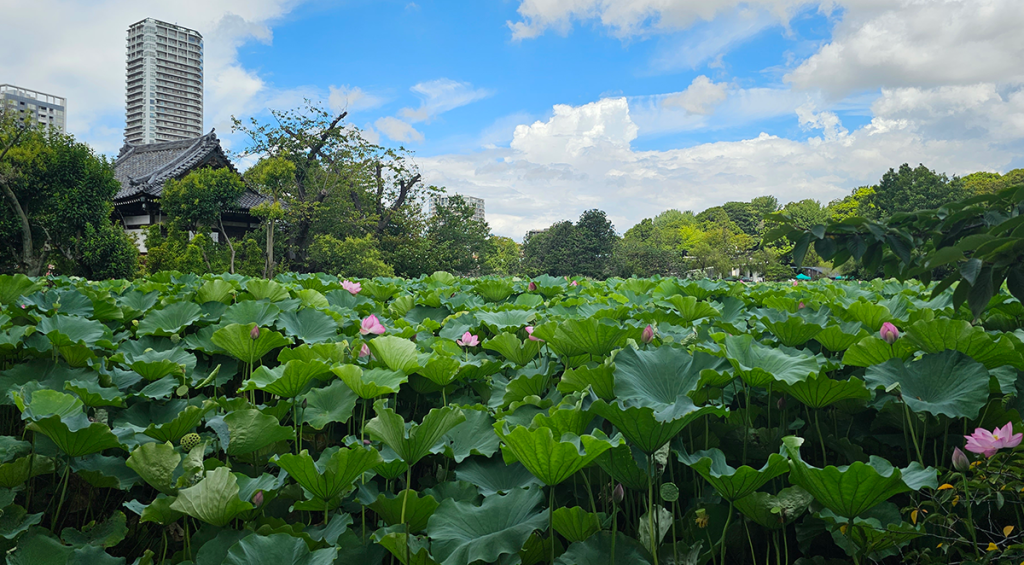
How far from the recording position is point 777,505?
89 centimetres

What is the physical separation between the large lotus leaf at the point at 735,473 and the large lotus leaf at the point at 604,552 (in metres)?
0.16

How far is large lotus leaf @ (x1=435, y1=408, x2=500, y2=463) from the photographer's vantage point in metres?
0.99

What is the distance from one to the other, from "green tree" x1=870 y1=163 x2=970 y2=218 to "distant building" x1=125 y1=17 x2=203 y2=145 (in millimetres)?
62097

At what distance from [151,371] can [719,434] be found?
4.33 feet

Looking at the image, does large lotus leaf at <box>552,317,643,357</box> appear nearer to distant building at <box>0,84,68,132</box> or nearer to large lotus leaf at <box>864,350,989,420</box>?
large lotus leaf at <box>864,350,989,420</box>

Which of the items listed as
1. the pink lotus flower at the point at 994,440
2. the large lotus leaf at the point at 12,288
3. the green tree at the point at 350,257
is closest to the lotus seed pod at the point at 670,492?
the pink lotus flower at the point at 994,440

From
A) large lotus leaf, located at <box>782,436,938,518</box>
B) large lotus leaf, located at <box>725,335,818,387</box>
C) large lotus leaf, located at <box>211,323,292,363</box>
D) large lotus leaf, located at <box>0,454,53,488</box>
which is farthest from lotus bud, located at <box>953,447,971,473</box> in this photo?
large lotus leaf, located at <box>0,454,53,488</box>

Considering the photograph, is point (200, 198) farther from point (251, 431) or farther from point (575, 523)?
point (575, 523)

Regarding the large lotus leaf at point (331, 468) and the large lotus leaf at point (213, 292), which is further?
the large lotus leaf at point (213, 292)

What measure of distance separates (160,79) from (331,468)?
69050mm

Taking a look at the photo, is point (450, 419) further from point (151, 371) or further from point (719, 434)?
point (151, 371)

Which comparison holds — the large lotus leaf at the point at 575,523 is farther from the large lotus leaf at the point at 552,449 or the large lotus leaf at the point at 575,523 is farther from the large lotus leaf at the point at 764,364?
the large lotus leaf at the point at 764,364

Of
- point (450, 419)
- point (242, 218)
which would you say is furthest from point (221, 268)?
point (450, 419)

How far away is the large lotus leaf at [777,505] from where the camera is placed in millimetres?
887
